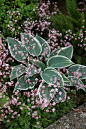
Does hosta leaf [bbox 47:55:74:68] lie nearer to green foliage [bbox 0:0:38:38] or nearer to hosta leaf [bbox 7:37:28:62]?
hosta leaf [bbox 7:37:28:62]

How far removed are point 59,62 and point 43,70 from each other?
1.15 feet

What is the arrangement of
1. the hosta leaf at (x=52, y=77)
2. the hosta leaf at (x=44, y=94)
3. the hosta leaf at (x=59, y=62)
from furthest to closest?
the hosta leaf at (x=59, y=62) < the hosta leaf at (x=52, y=77) < the hosta leaf at (x=44, y=94)

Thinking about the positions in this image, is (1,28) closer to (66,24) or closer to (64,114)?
(66,24)

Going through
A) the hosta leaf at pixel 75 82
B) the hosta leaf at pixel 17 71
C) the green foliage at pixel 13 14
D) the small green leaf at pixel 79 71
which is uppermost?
the green foliage at pixel 13 14

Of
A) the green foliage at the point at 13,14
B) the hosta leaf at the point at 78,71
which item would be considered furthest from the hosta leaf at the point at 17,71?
the hosta leaf at the point at 78,71

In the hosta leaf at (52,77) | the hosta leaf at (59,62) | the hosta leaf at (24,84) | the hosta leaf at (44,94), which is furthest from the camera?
the hosta leaf at (59,62)

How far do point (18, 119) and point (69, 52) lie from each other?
153cm

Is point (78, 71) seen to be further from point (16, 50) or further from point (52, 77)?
point (16, 50)

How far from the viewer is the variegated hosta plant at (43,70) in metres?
2.92

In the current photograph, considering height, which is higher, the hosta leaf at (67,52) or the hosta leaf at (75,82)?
the hosta leaf at (67,52)

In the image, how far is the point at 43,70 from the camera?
132 inches

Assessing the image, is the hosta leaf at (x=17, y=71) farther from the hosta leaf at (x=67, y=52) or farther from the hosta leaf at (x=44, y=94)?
the hosta leaf at (x=67, y=52)

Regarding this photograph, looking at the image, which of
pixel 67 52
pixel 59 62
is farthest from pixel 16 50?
pixel 67 52

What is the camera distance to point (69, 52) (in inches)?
133
